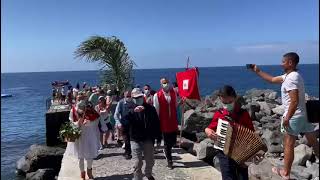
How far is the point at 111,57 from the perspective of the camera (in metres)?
22.4

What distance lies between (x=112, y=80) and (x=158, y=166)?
11384mm

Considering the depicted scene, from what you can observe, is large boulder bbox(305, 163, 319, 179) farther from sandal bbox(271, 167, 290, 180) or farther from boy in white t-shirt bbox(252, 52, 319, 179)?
boy in white t-shirt bbox(252, 52, 319, 179)

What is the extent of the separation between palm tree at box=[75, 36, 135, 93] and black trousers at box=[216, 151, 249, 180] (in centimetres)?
1528

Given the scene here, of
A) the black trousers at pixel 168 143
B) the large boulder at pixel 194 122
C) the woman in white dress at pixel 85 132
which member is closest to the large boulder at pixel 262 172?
the black trousers at pixel 168 143

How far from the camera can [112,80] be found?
2270 cm

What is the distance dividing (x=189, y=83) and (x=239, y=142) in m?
6.03

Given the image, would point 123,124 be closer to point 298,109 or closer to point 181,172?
point 181,172

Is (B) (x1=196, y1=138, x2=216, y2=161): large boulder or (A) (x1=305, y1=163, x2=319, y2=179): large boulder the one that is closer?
(A) (x1=305, y1=163, x2=319, y2=179): large boulder

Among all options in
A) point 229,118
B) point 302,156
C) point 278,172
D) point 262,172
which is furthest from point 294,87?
point 302,156

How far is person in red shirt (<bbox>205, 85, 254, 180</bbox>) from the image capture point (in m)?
6.85

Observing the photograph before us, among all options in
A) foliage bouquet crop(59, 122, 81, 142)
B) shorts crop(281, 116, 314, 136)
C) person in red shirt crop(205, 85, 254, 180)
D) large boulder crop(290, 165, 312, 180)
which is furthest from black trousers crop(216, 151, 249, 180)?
large boulder crop(290, 165, 312, 180)

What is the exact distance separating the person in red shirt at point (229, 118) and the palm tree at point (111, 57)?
15278 mm

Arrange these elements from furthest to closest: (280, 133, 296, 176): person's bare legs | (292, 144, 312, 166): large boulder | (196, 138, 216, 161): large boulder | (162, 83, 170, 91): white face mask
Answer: (292, 144, 312, 166): large boulder
(196, 138, 216, 161): large boulder
(162, 83, 170, 91): white face mask
(280, 133, 296, 176): person's bare legs

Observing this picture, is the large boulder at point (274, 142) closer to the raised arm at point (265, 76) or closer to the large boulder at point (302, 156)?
the large boulder at point (302, 156)
